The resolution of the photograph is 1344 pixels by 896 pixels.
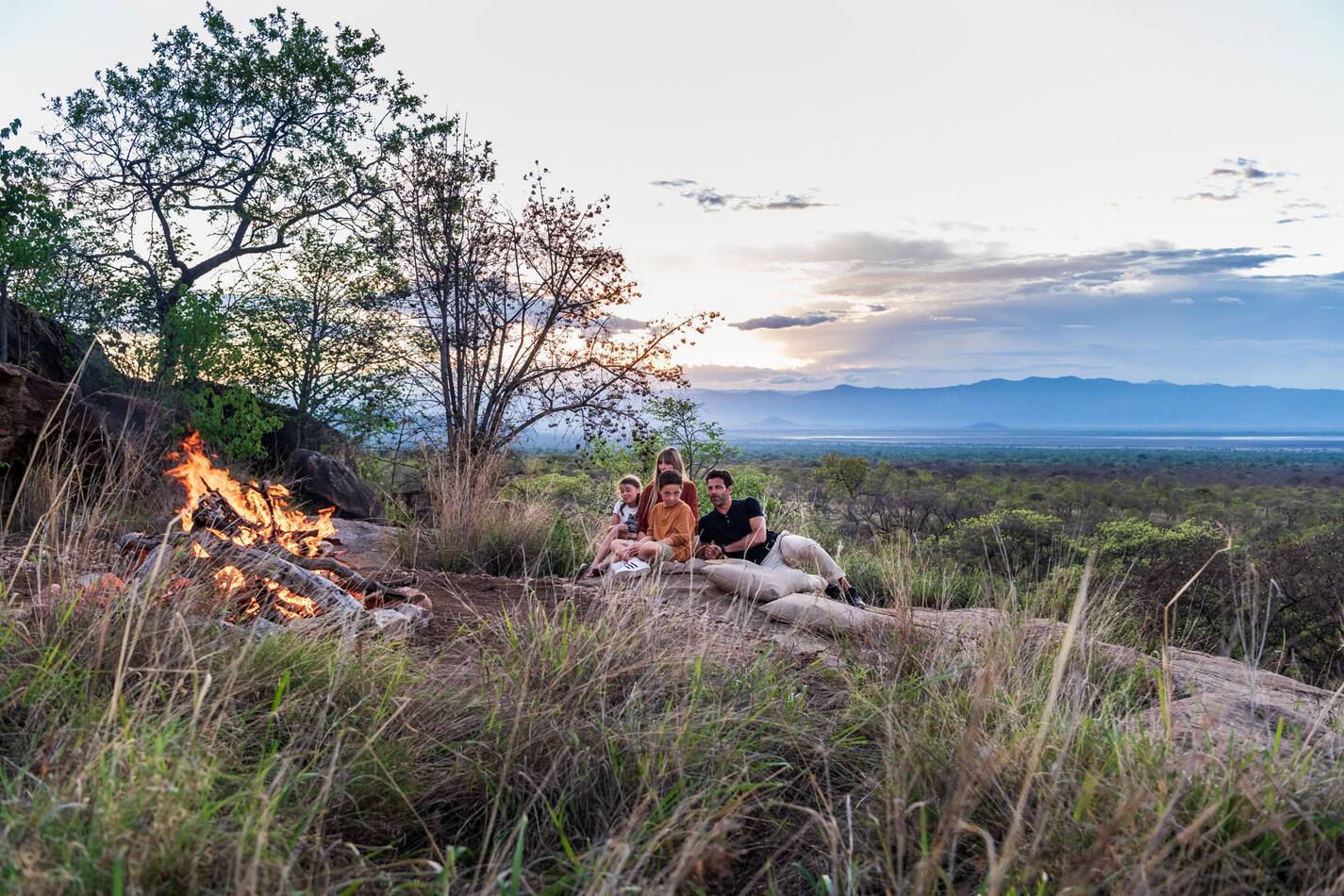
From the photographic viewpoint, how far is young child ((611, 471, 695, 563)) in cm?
703

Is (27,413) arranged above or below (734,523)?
above

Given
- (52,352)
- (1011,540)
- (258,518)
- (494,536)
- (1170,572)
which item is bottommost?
(1011,540)

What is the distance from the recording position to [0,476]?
8000 millimetres

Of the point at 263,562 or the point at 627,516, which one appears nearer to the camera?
the point at 263,562

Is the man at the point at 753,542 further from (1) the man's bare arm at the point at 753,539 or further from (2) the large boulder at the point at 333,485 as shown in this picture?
(2) the large boulder at the point at 333,485

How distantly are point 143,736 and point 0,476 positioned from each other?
759cm

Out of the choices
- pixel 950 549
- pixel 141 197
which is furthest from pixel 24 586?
pixel 950 549

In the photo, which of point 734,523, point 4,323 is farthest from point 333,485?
point 734,523

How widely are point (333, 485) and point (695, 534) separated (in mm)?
6191

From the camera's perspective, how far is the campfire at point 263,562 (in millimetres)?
4082

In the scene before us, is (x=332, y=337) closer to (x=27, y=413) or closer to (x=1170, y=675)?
(x=27, y=413)

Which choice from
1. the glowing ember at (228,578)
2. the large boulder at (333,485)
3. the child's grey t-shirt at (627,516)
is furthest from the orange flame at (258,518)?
the large boulder at (333,485)

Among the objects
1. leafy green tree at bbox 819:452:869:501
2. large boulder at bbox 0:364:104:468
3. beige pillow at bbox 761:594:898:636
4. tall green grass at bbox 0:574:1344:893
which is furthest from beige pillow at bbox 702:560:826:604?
leafy green tree at bbox 819:452:869:501

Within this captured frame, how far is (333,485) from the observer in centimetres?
1144
